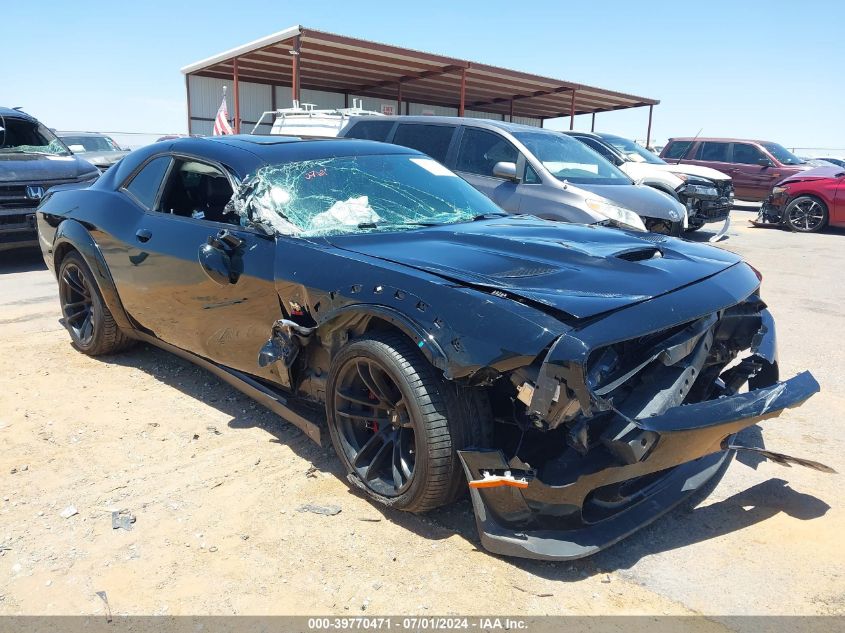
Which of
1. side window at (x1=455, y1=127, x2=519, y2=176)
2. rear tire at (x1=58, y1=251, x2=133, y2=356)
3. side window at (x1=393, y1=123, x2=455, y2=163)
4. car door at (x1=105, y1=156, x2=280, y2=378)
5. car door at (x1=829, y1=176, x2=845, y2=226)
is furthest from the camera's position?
car door at (x1=829, y1=176, x2=845, y2=226)

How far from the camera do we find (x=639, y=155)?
12.4 metres

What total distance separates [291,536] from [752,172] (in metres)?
16.5

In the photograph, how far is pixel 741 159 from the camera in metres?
16.4

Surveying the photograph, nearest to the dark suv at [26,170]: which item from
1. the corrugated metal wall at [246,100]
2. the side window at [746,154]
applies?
the corrugated metal wall at [246,100]

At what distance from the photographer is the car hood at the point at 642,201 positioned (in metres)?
8.04

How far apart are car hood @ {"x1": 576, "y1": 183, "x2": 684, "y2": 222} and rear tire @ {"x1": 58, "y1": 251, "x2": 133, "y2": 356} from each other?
5481 millimetres

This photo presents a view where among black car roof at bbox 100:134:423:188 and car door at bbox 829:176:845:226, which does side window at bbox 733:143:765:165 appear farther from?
black car roof at bbox 100:134:423:188

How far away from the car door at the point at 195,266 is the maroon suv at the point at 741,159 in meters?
14.5

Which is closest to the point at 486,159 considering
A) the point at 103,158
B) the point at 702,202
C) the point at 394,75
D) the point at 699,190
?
the point at 699,190


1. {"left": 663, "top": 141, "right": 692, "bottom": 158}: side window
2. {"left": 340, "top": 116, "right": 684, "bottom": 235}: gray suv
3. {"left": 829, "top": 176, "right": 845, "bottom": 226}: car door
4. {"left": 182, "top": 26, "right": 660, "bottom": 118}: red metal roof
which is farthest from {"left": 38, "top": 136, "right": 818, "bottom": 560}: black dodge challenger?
{"left": 663, "top": 141, "right": 692, "bottom": 158}: side window

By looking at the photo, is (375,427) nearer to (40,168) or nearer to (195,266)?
(195,266)

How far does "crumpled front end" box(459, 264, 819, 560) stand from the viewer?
2277 mm
